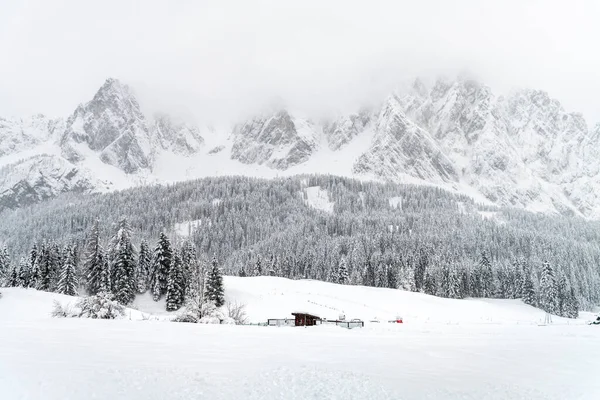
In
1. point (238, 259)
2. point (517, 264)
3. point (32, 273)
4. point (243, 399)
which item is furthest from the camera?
point (238, 259)

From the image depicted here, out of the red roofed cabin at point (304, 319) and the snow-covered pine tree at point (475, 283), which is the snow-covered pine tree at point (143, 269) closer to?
the red roofed cabin at point (304, 319)

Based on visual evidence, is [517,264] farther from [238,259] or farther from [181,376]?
[181,376]

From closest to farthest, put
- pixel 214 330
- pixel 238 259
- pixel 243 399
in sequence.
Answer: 1. pixel 243 399
2. pixel 214 330
3. pixel 238 259

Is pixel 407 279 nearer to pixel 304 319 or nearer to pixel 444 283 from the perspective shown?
pixel 444 283

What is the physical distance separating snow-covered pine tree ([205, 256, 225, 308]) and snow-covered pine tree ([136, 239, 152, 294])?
13.5 metres

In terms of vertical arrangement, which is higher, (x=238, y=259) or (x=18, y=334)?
(x=238, y=259)

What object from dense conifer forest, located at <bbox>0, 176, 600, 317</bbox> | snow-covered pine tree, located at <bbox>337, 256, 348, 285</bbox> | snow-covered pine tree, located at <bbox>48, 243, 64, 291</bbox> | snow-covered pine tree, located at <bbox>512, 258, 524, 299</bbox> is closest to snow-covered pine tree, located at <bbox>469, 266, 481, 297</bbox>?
dense conifer forest, located at <bbox>0, 176, 600, 317</bbox>

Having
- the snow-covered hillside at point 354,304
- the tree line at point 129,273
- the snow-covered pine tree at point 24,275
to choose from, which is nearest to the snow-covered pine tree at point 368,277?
the snow-covered hillside at point 354,304

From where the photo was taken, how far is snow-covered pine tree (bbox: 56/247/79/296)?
69562 millimetres

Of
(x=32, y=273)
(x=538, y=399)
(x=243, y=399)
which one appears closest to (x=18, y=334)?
(x=243, y=399)

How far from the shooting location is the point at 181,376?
1675 cm

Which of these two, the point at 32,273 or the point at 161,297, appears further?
the point at 32,273

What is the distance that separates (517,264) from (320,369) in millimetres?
115010

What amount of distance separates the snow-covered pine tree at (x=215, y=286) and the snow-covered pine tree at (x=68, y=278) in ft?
72.8
